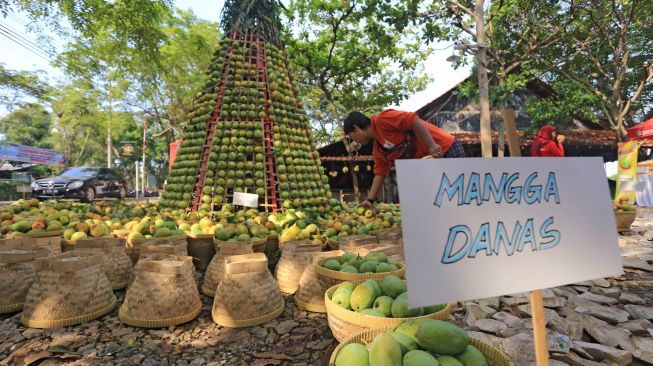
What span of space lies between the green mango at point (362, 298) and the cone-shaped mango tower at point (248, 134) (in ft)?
14.5

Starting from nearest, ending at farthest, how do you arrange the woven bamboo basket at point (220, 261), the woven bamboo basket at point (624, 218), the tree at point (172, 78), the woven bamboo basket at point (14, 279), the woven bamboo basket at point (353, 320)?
1. the woven bamboo basket at point (353, 320)
2. the woven bamboo basket at point (14, 279)
3. the woven bamboo basket at point (220, 261)
4. the woven bamboo basket at point (624, 218)
5. the tree at point (172, 78)

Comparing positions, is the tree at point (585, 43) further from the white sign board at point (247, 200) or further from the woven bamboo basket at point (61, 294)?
the woven bamboo basket at point (61, 294)

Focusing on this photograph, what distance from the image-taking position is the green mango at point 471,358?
5.19ft

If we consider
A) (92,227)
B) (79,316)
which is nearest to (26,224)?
(92,227)

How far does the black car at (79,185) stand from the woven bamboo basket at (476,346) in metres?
17.1

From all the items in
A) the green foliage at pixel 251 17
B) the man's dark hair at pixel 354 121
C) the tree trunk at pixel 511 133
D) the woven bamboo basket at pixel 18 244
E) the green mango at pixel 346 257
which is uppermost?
the green foliage at pixel 251 17

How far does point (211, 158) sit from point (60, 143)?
118ft

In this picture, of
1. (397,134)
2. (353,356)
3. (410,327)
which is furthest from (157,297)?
(397,134)

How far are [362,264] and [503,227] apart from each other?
151 centimetres

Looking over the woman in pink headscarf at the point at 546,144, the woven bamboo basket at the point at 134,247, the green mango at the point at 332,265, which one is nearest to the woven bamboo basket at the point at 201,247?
the woven bamboo basket at the point at 134,247

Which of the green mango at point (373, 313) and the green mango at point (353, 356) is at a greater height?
the green mango at point (373, 313)

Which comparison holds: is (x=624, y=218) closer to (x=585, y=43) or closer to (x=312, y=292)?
(x=312, y=292)

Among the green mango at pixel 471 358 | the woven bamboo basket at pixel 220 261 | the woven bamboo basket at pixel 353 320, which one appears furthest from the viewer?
the woven bamboo basket at pixel 220 261

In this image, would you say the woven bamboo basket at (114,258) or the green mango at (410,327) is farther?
the woven bamboo basket at (114,258)
